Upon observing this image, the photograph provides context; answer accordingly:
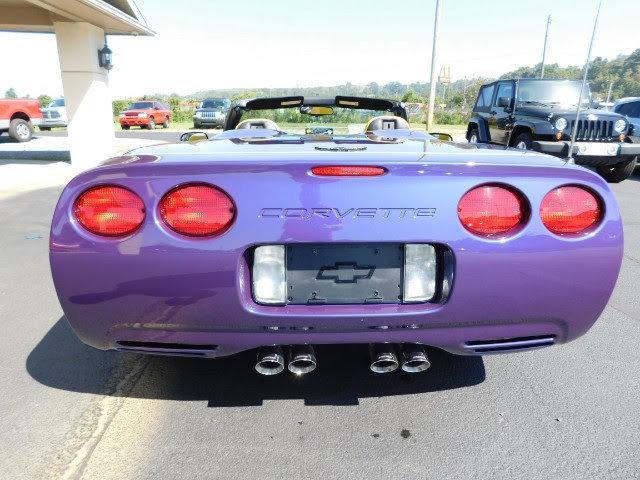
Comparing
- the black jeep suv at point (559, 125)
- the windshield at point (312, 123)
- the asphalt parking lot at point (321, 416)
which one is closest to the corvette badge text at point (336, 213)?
the asphalt parking lot at point (321, 416)

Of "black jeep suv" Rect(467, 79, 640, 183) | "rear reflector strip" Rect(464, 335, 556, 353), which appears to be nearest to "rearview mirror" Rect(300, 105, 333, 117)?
"rear reflector strip" Rect(464, 335, 556, 353)

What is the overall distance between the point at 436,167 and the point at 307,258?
550 millimetres

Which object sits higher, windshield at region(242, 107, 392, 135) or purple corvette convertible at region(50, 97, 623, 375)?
windshield at region(242, 107, 392, 135)

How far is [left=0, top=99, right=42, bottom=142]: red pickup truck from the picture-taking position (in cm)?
1493

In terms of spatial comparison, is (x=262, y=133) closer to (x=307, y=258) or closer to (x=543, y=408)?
(x=307, y=258)

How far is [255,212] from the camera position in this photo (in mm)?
1544

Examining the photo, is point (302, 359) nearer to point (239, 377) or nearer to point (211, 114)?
point (239, 377)

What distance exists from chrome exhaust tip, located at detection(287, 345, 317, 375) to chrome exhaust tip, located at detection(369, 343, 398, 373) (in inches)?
9.1

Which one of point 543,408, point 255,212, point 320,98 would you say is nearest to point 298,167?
point 255,212

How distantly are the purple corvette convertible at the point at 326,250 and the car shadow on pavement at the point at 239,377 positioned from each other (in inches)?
17.8

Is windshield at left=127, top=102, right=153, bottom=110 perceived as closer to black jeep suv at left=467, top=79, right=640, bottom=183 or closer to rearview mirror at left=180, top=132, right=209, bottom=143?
black jeep suv at left=467, top=79, right=640, bottom=183

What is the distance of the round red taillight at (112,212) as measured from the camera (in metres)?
1.60

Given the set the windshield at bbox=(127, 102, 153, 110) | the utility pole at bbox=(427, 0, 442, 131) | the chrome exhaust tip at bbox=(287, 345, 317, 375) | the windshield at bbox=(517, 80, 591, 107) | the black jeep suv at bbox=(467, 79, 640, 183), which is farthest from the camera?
the windshield at bbox=(127, 102, 153, 110)

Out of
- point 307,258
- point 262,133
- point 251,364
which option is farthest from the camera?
point 262,133
